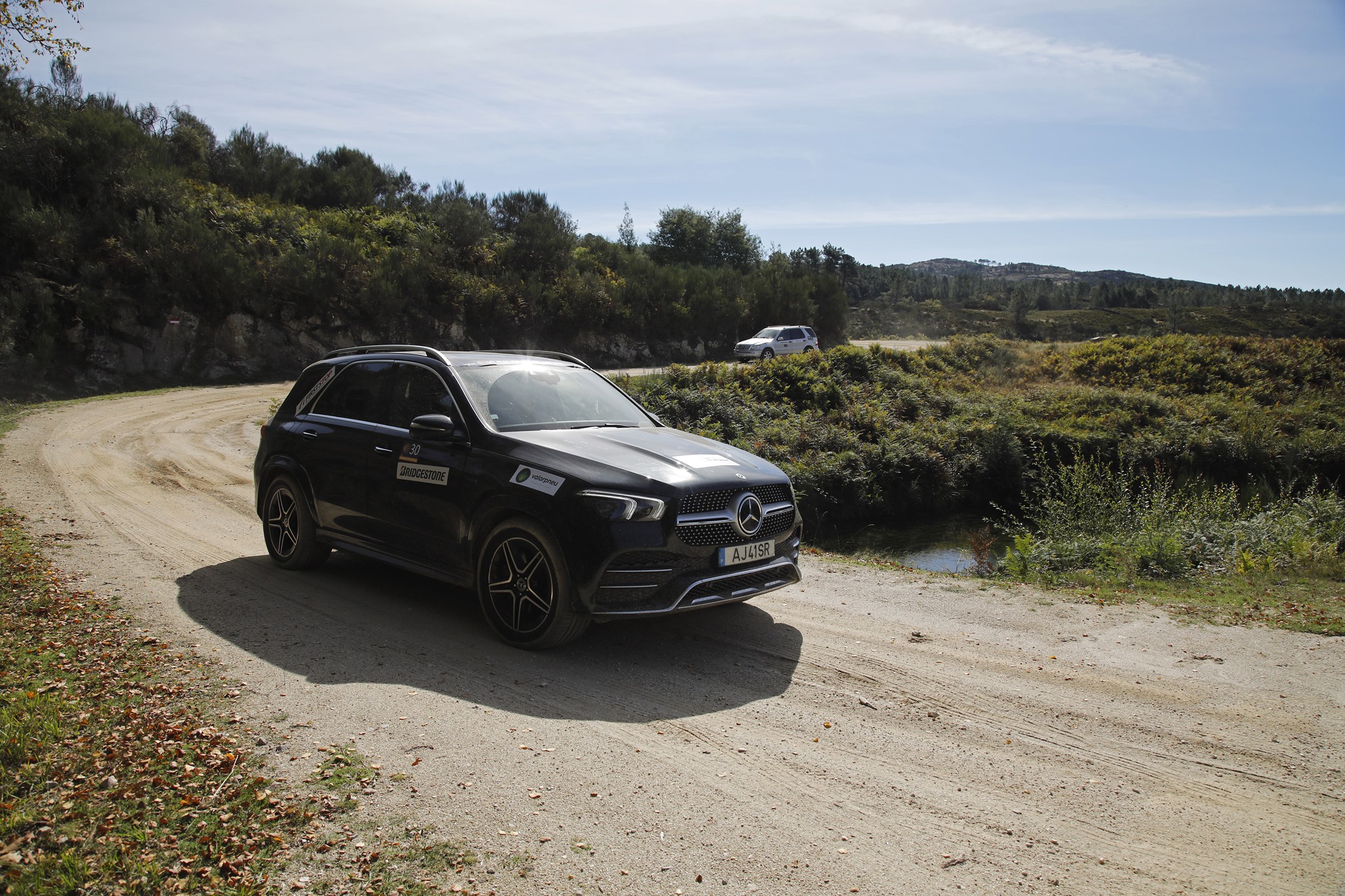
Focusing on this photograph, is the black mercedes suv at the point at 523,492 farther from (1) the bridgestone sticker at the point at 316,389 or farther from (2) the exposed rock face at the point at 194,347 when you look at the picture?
(2) the exposed rock face at the point at 194,347

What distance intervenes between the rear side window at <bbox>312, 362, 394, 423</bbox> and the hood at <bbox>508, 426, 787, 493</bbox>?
1.57 metres

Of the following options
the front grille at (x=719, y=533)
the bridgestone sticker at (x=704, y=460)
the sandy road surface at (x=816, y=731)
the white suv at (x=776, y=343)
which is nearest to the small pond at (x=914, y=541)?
the sandy road surface at (x=816, y=731)

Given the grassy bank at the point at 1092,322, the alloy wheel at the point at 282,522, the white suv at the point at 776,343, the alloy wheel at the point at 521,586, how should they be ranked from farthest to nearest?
the grassy bank at the point at 1092,322, the white suv at the point at 776,343, the alloy wheel at the point at 282,522, the alloy wheel at the point at 521,586

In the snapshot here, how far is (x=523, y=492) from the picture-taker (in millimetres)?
5355

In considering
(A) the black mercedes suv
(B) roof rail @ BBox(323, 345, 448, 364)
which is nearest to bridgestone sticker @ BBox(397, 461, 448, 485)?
(A) the black mercedes suv

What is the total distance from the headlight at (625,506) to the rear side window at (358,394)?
2355 millimetres

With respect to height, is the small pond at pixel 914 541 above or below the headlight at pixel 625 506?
below

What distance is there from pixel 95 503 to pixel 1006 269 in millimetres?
201589

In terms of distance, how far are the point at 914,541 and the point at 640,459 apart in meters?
10.8

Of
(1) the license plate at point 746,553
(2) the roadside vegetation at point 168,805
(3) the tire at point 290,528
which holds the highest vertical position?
(1) the license plate at point 746,553

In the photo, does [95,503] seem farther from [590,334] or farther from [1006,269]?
[1006,269]

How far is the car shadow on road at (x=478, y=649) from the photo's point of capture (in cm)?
483

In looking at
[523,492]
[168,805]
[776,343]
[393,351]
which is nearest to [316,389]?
[393,351]

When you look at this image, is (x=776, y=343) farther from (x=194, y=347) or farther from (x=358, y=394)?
(x=358, y=394)
